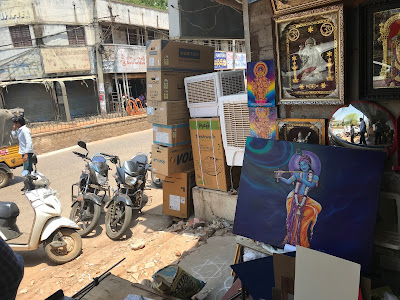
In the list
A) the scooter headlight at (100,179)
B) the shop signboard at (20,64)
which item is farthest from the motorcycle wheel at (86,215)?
the shop signboard at (20,64)

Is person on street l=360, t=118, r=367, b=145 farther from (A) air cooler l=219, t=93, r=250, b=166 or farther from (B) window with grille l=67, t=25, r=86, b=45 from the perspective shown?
(B) window with grille l=67, t=25, r=86, b=45

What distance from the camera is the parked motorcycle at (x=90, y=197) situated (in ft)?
16.3

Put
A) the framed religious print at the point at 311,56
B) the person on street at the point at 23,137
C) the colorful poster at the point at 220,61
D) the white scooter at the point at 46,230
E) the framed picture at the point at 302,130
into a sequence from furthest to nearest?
the colorful poster at the point at 220,61 < the person on street at the point at 23,137 < the white scooter at the point at 46,230 < the framed picture at the point at 302,130 < the framed religious print at the point at 311,56

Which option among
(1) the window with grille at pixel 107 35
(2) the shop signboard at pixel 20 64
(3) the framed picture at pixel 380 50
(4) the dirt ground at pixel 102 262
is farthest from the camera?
(1) the window with grille at pixel 107 35

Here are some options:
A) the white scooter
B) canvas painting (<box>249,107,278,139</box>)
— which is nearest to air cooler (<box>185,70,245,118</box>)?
canvas painting (<box>249,107,278,139</box>)

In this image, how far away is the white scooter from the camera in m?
4.20

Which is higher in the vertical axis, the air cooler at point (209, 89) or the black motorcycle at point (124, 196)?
the air cooler at point (209, 89)

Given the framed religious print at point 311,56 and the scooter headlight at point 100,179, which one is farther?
the scooter headlight at point 100,179

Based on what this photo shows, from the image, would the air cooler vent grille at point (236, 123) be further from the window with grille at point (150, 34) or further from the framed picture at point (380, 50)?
the window with grille at point (150, 34)

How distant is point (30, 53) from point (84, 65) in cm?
283

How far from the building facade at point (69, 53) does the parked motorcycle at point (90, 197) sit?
13113mm

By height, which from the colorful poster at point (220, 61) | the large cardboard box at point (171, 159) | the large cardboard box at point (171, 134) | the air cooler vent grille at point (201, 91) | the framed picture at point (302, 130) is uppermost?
the colorful poster at point (220, 61)

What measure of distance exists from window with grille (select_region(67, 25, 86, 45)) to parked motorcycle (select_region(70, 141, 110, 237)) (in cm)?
1522

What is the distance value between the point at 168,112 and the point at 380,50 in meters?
3.20
